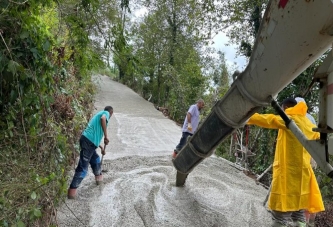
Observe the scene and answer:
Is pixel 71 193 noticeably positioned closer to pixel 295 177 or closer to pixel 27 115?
pixel 27 115

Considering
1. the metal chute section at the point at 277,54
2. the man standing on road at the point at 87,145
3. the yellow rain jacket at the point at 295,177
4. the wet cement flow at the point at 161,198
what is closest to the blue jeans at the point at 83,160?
the man standing on road at the point at 87,145

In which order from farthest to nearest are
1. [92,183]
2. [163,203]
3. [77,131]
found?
1. [77,131]
2. [92,183]
3. [163,203]

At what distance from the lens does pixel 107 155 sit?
652cm

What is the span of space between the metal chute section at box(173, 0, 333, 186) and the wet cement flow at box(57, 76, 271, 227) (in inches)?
77.6

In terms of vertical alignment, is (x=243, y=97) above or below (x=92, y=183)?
above

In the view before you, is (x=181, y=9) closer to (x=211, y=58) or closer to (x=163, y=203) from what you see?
(x=211, y=58)

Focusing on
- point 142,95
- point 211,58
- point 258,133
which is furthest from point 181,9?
point 258,133

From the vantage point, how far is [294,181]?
3.22m

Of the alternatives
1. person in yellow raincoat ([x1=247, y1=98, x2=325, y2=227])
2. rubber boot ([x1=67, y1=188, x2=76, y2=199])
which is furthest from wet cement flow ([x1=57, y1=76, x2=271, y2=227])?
person in yellow raincoat ([x1=247, y1=98, x2=325, y2=227])

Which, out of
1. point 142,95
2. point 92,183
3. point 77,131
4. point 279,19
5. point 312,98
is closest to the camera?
point 279,19

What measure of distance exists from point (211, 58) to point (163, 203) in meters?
15.7

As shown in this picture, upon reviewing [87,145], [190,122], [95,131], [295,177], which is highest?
[190,122]

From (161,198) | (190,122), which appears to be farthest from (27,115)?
(190,122)

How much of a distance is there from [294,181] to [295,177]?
0.05m
